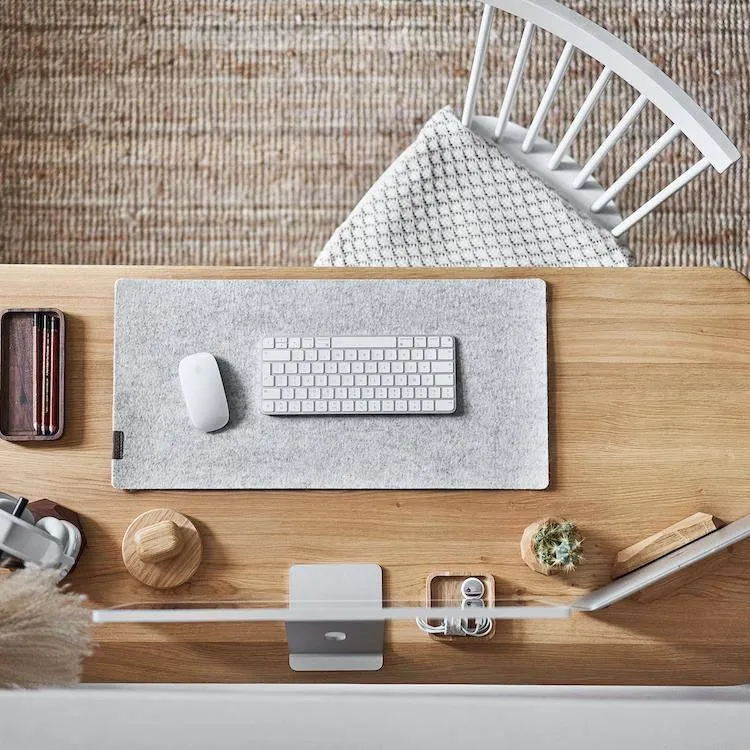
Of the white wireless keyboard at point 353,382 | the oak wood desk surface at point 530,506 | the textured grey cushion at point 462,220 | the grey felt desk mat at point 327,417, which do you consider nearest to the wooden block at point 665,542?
the oak wood desk surface at point 530,506

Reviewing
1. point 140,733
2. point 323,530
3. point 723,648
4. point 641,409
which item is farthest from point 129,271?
point 723,648

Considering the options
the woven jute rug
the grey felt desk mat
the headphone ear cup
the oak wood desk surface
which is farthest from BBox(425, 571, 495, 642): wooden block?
the woven jute rug

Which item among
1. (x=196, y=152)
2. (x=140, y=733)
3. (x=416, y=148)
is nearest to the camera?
(x=140, y=733)

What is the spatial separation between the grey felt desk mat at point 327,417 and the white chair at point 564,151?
14cm

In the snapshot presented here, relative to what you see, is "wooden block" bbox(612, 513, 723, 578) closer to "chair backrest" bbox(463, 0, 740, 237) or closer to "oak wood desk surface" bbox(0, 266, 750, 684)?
"oak wood desk surface" bbox(0, 266, 750, 684)

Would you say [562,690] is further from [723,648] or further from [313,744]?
[313,744]

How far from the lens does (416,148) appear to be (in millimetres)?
1255

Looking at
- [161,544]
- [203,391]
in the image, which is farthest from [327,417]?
[161,544]

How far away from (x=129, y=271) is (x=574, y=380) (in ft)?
2.09

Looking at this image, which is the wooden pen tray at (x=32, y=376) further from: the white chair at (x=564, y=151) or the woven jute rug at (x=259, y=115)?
the woven jute rug at (x=259, y=115)

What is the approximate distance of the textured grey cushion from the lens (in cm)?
122

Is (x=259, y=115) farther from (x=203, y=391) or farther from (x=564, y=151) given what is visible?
(x=203, y=391)

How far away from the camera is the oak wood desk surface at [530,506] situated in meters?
1.05

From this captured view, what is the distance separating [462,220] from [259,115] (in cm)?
70
